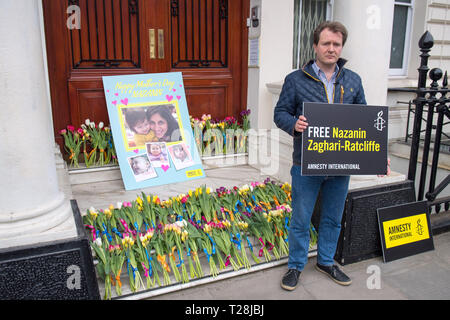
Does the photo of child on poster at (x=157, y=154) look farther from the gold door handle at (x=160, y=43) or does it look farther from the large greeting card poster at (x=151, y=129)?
the gold door handle at (x=160, y=43)

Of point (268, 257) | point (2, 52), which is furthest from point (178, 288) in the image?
point (2, 52)

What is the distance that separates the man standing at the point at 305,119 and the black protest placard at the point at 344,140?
0.09 metres

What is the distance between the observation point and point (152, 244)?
8.95 ft

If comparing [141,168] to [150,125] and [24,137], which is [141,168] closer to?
[150,125]

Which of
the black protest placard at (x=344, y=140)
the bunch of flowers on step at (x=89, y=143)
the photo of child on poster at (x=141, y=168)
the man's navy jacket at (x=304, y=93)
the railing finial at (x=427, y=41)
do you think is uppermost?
the railing finial at (x=427, y=41)

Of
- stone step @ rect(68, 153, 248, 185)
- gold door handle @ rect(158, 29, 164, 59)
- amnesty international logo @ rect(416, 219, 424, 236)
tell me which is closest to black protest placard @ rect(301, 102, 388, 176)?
amnesty international logo @ rect(416, 219, 424, 236)

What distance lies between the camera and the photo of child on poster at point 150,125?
414 cm

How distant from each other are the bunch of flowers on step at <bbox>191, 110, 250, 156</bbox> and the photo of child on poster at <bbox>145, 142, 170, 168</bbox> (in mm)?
516

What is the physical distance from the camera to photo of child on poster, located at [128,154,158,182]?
4012mm

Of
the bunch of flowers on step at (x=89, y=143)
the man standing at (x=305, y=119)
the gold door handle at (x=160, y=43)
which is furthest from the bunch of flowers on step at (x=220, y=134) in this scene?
the man standing at (x=305, y=119)

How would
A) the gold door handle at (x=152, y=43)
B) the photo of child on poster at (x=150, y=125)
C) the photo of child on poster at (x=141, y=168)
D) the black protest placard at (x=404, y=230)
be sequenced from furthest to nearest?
the gold door handle at (x=152, y=43), the photo of child on poster at (x=150, y=125), the photo of child on poster at (x=141, y=168), the black protest placard at (x=404, y=230)

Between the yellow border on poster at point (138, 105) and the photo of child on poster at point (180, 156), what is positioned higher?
the yellow border on poster at point (138, 105)

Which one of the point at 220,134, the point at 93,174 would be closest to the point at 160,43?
the point at 220,134

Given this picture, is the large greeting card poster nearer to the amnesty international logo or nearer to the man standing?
the man standing
